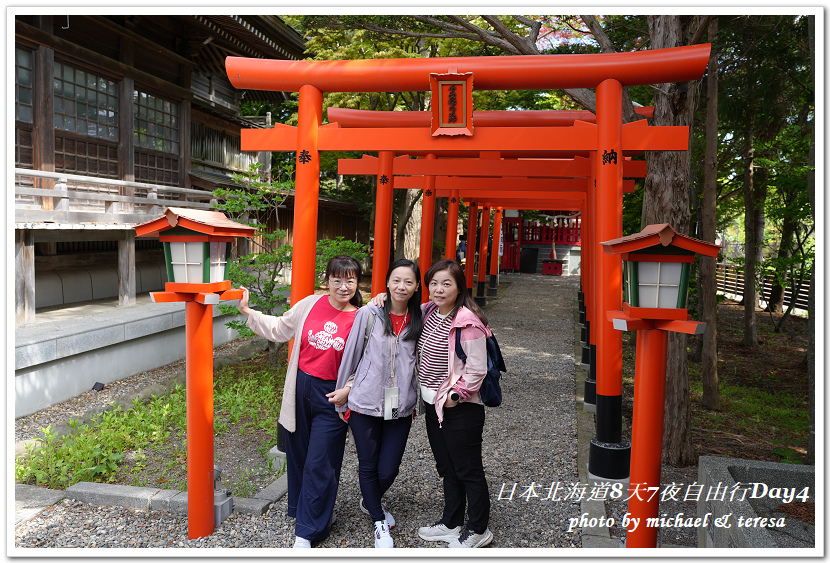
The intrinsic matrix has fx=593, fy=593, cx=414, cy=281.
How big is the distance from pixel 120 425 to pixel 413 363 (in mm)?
4005

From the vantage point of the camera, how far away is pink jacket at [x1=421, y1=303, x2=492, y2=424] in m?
3.27

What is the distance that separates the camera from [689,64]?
448 cm

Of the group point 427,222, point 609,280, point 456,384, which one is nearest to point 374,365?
point 456,384

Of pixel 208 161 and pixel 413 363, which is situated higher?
pixel 208 161

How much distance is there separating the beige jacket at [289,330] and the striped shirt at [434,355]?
0.72 metres

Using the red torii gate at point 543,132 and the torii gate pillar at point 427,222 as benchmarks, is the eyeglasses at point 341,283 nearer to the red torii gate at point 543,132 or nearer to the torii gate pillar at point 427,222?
the red torii gate at point 543,132

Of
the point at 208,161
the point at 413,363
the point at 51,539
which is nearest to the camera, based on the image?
the point at 413,363

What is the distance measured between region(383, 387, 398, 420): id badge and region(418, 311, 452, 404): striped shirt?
0.17m

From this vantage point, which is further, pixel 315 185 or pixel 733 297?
A: pixel 733 297

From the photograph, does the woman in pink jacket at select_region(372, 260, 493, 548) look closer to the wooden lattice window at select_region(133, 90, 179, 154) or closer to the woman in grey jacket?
the woman in grey jacket

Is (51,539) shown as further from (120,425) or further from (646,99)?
(646,99)

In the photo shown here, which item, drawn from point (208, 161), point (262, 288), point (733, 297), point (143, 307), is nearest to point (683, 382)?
point (262, 288)

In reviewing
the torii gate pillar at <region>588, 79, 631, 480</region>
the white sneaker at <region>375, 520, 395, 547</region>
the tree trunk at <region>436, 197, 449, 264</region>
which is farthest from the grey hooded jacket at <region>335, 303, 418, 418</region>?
the tree trunk at <region>436, 197, 449, 264</region>

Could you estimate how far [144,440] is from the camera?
5.68 meters
